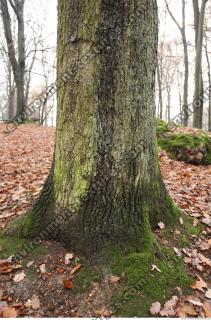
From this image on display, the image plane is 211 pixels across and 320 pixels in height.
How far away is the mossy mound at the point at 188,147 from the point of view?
292 inches

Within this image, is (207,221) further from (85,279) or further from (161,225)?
(85,279)

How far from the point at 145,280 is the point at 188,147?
206 inches

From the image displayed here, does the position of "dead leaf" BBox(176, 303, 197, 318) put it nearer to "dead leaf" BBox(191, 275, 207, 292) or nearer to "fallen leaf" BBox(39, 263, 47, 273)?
"dead leaf" BBox(191, 275, 207, 292)

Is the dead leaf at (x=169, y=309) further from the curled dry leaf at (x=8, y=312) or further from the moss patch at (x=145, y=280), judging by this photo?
the curled dry leaf at (x=8, y=312)

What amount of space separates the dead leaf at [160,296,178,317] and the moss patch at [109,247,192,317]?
42 mm

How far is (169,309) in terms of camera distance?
2.61 meters

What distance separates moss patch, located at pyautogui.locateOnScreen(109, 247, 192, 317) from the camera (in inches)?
103

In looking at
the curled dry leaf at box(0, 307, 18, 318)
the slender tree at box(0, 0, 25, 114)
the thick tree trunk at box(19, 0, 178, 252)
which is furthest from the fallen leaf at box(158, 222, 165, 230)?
the slender tree at box(0, 0, 25, 114)

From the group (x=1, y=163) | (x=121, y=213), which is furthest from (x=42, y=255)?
(x=1, y=163)

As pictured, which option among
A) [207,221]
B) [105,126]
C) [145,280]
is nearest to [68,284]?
[145,280]

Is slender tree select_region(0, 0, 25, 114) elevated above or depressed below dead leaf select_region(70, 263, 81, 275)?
above

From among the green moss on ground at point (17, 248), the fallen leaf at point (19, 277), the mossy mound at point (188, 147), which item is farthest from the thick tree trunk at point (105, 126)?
the mossy mound at point (188, 147)

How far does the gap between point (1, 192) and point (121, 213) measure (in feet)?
8.43

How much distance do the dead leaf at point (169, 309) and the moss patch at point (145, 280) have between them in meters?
0.04
